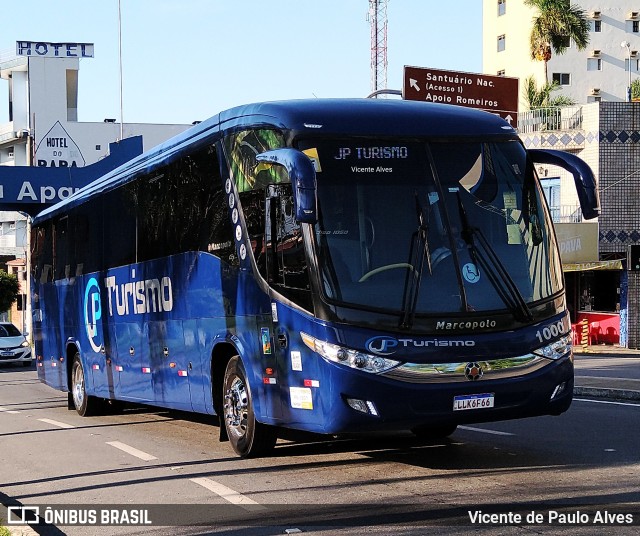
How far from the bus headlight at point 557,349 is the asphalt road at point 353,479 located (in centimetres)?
98

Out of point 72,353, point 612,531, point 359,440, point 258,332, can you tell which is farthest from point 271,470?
point 72,353

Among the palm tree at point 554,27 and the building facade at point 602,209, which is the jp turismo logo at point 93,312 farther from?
the palm tree at point 554,27

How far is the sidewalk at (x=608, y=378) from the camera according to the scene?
60.3 ft

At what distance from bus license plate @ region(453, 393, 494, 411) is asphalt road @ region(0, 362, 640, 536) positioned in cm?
59

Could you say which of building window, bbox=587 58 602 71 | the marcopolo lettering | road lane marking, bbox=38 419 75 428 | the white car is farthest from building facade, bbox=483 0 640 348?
building window, bbox=587 58 602 71

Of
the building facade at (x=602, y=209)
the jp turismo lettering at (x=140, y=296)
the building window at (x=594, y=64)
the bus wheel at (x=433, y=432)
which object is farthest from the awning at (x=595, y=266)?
the building window at (x=594, y=64)

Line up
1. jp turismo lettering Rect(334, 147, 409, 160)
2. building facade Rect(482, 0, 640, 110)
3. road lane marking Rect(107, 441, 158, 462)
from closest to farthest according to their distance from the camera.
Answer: jp turismo lettering Rect(334, 147, 409, 160)
road lane marking Rect(107, 441, 158, 462)
building facade Rect(482, 0, 640, 110)

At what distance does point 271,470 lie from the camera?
35.6ft

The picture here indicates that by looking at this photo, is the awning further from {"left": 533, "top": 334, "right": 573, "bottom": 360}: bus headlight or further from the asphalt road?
{"left": 533, "top": 334, "right": 573, "bottom": 360}: bus headlight

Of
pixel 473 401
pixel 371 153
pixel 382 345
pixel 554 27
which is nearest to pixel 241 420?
pixel 382 345

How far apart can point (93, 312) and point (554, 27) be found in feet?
176

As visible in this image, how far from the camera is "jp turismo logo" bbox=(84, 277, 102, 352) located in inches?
696

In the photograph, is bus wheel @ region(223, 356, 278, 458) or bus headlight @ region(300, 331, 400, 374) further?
bus wheel @ region(223, 356, 278, 458)

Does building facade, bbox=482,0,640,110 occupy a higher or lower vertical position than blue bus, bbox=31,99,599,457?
higher
